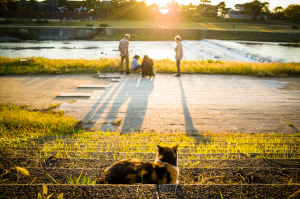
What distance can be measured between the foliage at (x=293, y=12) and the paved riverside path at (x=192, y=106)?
2817 inches

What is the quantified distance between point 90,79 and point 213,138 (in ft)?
22.0

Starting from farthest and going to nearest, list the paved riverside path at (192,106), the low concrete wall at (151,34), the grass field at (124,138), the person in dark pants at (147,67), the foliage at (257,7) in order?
the foliage at (257,7) < the low concrete wall at (151,34) < the person in dark pants at (147,67) < the paved riverside path at (192,106) < the grass field at (124,138)

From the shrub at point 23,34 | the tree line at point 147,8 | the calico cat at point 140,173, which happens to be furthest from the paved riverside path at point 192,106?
the tree line at point 147,8

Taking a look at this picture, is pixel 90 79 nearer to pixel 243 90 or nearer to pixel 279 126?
pixel 243 90

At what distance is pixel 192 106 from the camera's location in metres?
6.27

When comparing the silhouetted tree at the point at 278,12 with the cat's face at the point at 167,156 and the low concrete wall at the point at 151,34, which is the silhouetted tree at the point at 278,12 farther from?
the cat's face at the point at 167,156

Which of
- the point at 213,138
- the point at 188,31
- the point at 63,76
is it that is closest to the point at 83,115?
the point at 213,138

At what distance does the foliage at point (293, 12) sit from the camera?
207ft

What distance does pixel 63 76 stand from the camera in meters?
9.65

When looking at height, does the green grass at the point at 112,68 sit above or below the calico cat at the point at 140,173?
above

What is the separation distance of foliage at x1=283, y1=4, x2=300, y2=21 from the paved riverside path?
71.5 m

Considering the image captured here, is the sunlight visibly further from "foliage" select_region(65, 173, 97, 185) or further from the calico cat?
"foliage" select_region(65, 173, 97, 185)

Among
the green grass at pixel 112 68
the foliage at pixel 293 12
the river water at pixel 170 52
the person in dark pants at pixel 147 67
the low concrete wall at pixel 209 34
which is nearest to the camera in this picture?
the person in dark pants at pixel 147 67

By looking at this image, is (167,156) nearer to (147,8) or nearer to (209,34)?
(209,34)
